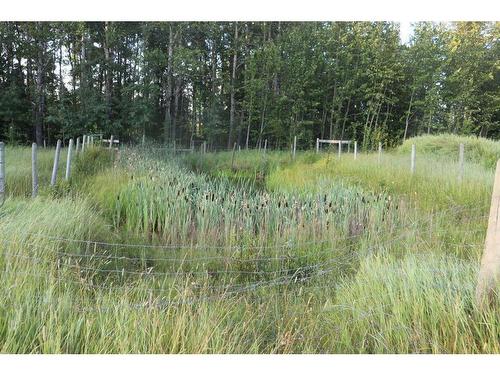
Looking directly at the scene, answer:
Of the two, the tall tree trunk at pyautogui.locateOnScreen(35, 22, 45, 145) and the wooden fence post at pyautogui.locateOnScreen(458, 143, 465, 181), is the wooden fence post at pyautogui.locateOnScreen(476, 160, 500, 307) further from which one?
the tall tree trunk at pyautogui.locateOnScreen(35, 22, 45, 145)

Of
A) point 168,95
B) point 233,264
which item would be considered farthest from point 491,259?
point 168,95

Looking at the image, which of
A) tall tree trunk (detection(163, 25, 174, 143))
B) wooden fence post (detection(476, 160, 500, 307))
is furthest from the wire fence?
tall tree trunk (detection(163, 25, 174, 143))

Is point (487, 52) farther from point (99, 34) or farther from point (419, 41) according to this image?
point (99, 34)

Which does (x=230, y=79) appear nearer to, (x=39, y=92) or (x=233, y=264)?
(x=39, y=92)

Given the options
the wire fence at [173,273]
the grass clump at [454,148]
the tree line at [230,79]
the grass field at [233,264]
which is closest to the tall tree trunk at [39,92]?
the tree line at [230,79]

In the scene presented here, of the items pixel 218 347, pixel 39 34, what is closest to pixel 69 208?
pixel 218 347

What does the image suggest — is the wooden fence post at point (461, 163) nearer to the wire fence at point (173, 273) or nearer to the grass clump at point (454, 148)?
the grass clump at point (454, 148)
